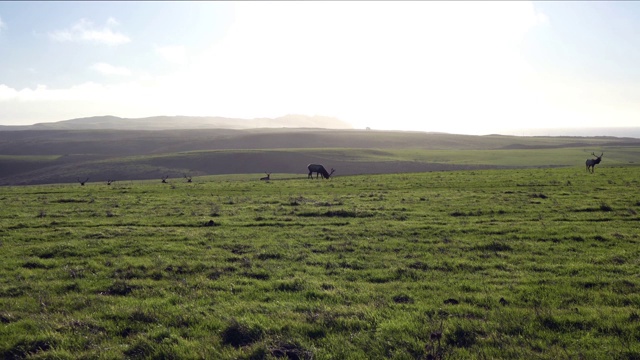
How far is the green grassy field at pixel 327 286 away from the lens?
779cm

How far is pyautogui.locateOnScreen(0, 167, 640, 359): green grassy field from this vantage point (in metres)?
7.79

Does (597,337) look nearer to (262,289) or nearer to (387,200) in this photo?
(262,289)

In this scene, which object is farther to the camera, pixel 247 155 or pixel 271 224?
pixel 247 155

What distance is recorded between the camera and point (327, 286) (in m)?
10.9

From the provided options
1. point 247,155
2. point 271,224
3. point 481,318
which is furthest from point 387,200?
point 247,155

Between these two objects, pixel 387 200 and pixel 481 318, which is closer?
pixel 481 318

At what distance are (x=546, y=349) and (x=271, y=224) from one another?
46.9 feet

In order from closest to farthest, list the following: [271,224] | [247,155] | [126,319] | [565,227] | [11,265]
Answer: [126,319], [11,265], [565,227], [271,224], [247,155]

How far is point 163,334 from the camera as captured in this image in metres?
8.26

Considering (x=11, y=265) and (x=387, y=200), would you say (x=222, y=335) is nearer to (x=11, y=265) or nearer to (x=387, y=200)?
(x=11, y=265)

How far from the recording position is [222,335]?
324 inches

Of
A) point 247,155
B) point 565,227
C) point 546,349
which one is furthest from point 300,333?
point 247,155

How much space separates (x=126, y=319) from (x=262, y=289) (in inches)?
124

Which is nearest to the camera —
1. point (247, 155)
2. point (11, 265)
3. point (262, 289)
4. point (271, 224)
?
point (262, 289)
